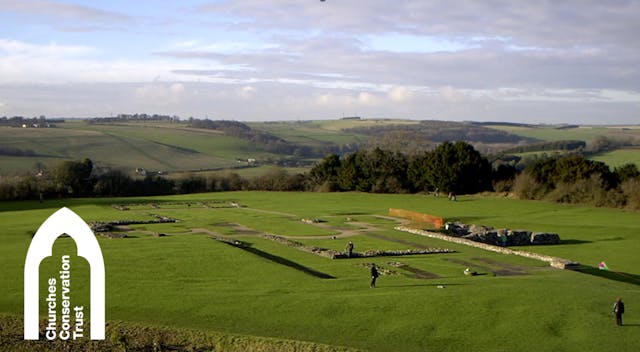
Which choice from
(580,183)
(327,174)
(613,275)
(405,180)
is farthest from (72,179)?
(613,275)

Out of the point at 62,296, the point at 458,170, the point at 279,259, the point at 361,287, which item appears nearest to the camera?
the point at 62,296

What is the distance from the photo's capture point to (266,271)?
101ft

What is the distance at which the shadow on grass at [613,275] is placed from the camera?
31.7 metres

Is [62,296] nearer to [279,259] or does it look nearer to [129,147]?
[279,259]

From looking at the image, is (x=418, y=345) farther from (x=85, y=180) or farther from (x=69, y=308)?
(x=85, y=180)

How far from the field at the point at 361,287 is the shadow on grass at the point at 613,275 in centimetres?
16

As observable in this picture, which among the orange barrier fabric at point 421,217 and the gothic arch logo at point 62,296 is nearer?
the gothic arch logo at point 62,296

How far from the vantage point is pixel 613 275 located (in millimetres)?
32438

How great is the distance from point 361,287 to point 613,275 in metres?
14.8

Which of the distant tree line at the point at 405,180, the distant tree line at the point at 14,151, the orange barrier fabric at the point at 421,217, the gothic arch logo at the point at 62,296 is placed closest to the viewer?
the gothic arch logo at the point at 62,296

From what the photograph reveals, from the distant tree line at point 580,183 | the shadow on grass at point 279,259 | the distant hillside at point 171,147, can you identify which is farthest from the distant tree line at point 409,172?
the shadow on grass at point 279,259

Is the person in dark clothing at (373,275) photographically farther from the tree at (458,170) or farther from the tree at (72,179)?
the tree at (72,179)

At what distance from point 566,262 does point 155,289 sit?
2199cm

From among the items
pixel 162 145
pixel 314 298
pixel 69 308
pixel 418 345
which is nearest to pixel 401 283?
pixel 314 298
